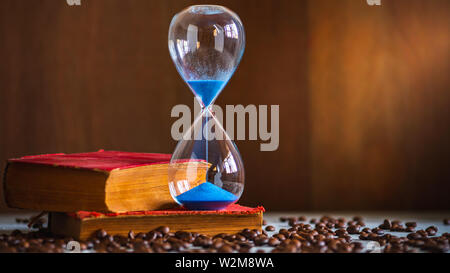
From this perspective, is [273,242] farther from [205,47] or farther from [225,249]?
[205,47]

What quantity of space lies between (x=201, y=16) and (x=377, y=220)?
889mm

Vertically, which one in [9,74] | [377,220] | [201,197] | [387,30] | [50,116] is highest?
[387,30]

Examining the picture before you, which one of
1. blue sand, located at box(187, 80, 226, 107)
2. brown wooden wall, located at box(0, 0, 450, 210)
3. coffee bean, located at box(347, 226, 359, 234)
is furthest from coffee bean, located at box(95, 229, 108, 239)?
brown wooden wall, located at box(0, 0, 450, 210)

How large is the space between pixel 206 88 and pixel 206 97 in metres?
0.02

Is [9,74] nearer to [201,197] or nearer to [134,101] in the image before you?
[134,101]

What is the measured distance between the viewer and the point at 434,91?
2.13 metres

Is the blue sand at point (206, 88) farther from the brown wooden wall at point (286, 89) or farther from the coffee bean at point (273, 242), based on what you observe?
the brown wooden wall at point (286, 89)

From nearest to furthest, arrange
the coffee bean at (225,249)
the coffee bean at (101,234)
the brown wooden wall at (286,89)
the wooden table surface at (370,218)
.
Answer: the coffee bean at (225,249) → the coffee bean at (101,234) → the wooden table surface at (370,218) → the brown wooden wall at (286,89)

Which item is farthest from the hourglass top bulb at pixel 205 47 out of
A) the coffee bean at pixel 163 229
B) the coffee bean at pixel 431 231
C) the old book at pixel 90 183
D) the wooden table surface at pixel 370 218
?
the coffee bean at pixel 431 231

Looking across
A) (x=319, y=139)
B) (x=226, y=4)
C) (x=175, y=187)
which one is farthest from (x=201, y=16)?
(x=319, y=139)

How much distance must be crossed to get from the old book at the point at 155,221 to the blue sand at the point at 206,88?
0.93 feet

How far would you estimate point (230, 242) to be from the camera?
4.71ft

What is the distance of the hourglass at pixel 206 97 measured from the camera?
1.45 metres

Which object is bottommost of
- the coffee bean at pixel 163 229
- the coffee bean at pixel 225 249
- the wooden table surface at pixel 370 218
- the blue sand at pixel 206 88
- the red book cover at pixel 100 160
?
the wooden table surface at pixel 370 218
